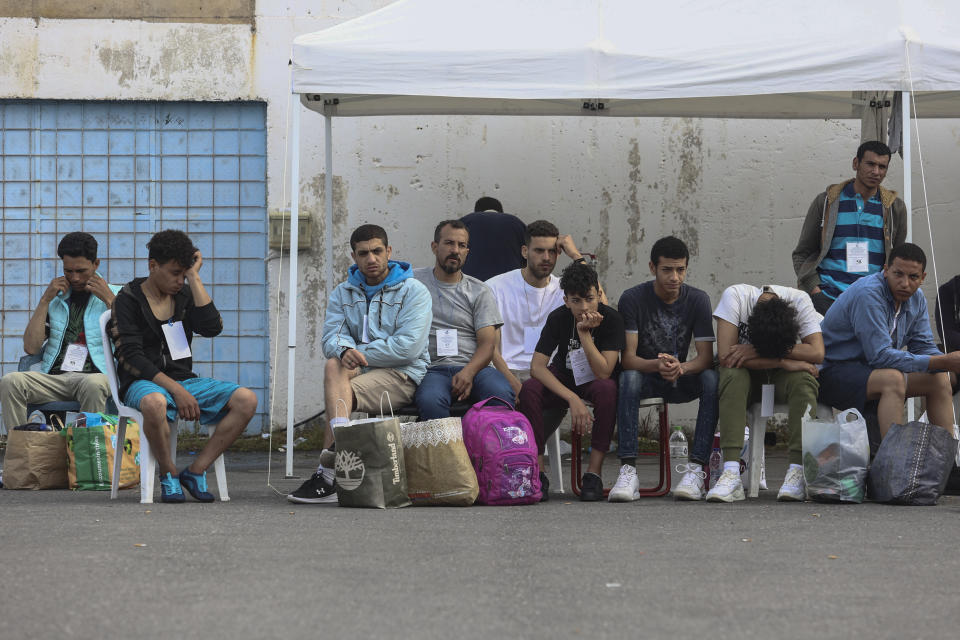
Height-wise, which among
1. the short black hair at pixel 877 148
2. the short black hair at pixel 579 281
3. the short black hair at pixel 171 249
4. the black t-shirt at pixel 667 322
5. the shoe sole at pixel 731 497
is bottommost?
the shoe sole at pixel 731 497

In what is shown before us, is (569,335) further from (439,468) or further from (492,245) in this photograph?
(492,245)

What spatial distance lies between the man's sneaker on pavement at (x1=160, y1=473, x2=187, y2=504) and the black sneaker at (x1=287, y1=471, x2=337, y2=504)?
54cm

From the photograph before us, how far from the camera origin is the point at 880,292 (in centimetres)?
659

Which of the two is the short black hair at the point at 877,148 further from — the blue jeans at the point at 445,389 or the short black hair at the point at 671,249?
the blue jeans at the point at 445,389

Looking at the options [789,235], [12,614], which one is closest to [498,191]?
[789,235]

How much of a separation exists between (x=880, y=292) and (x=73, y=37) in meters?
6.60

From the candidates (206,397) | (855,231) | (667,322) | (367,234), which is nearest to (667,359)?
(667,322)

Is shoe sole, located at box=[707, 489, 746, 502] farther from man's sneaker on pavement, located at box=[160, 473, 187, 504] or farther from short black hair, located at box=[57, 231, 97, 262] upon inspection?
short black hair, located at box=[57, 231, 97, 262]

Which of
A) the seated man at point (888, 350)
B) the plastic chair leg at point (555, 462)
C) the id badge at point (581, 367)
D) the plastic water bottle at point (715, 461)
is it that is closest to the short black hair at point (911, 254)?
the seated man at point (888, 350)

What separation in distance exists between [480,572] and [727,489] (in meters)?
2.46

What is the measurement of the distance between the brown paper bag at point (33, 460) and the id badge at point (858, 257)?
15.6ft

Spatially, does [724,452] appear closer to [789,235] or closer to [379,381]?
[379,381]

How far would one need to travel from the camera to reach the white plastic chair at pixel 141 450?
621 cm

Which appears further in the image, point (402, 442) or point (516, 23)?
point (516, 23)
